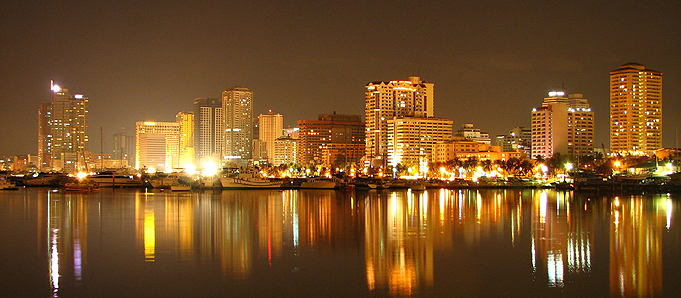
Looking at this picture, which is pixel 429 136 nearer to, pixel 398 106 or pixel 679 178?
pixel 398 106

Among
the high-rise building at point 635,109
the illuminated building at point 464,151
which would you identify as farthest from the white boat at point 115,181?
the high-rise building at point 635,109

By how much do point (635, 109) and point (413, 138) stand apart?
68625 millimetres

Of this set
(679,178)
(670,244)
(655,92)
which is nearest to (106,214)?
(670,244)

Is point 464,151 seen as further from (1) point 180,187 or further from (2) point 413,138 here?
(1) point 180,187

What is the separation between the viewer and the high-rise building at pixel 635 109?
577 feet

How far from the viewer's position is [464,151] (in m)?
156

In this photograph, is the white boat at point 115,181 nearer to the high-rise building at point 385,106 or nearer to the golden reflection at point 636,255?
the golden reflection at point 636,255

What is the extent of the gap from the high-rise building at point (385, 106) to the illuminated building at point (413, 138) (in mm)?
4988

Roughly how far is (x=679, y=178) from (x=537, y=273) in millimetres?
78954

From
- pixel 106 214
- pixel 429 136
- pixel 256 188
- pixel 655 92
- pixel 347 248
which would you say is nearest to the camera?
pixel 347 248

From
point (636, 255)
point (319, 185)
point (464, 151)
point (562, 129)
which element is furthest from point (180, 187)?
point (562, 129)

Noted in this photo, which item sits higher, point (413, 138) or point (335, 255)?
point (413, 138)

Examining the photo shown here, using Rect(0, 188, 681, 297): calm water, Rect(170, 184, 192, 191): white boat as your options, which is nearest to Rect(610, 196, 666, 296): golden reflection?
Rect(0, 188, 681, 297): calm water

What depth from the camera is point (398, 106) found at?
17362 cm
